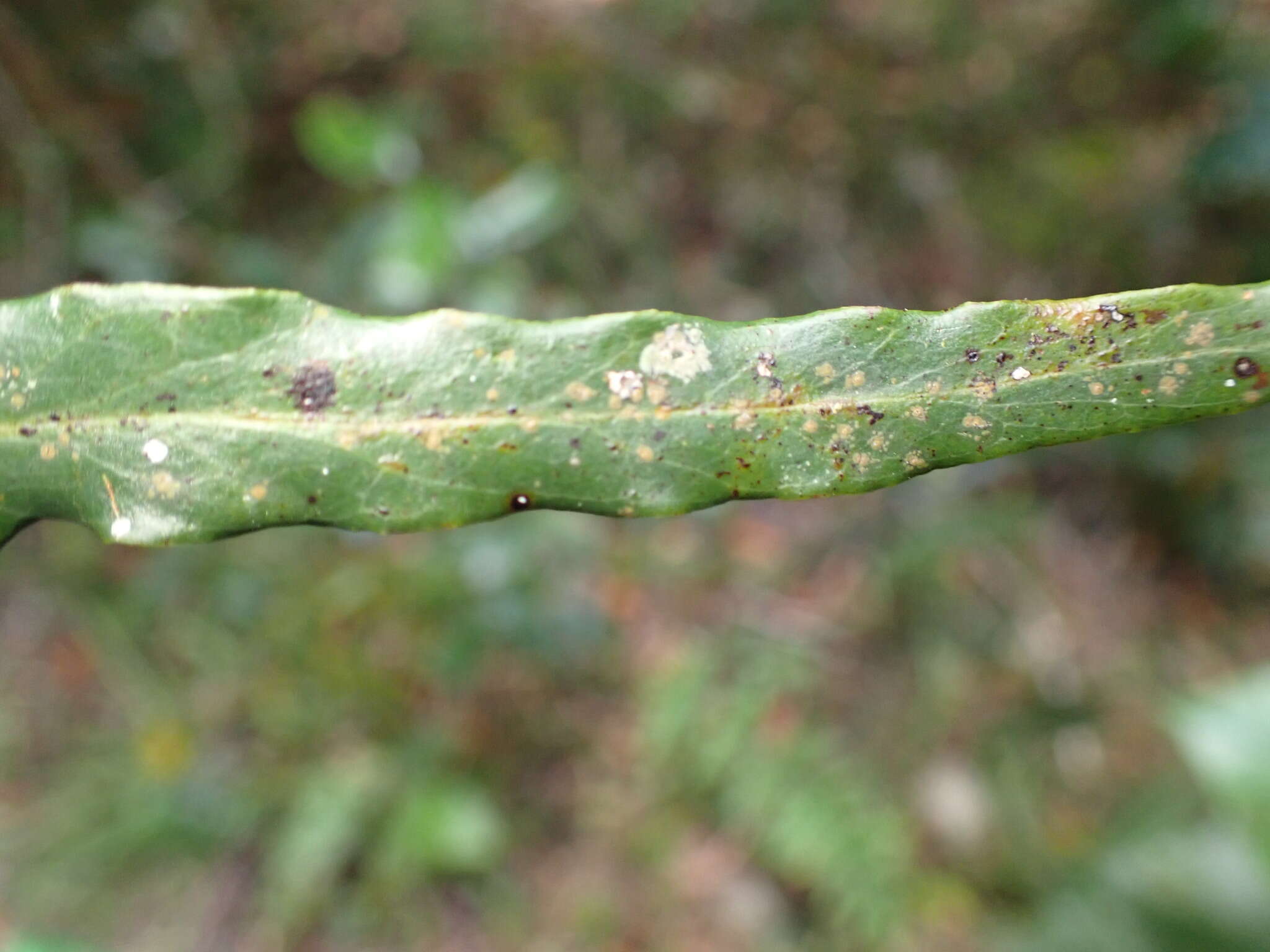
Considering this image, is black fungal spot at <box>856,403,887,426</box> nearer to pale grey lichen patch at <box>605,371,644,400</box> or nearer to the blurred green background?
pale grey lichen patch at <box>605,371,644,400</box>

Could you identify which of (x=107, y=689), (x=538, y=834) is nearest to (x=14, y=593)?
(x=107, y=689)

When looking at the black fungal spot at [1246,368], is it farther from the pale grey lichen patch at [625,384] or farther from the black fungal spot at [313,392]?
the black fungal spot at [313,392]

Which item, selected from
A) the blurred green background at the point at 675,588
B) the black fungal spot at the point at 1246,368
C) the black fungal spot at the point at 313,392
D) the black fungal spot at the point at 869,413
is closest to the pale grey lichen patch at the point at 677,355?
the black fungal spot at the point at 869,413

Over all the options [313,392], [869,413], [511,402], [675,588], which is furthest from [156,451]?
[675,588]

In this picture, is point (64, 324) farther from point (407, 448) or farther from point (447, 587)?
point (447, 587)

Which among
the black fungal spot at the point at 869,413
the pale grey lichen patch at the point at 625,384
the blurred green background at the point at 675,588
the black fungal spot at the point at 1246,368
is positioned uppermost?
the pale grey lichen patch at the point at 625,384

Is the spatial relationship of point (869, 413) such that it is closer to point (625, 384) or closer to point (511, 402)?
point (625, 384)

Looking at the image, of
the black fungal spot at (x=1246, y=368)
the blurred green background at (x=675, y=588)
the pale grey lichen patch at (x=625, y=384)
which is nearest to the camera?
the black fungal spot at (x=1246, y=368)

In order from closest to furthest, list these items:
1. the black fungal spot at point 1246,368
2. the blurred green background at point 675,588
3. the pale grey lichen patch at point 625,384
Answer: the black fungal spot at point 1246,368
the pale grey lichen patch at point 625,384
the blurred green background at point 675,588
